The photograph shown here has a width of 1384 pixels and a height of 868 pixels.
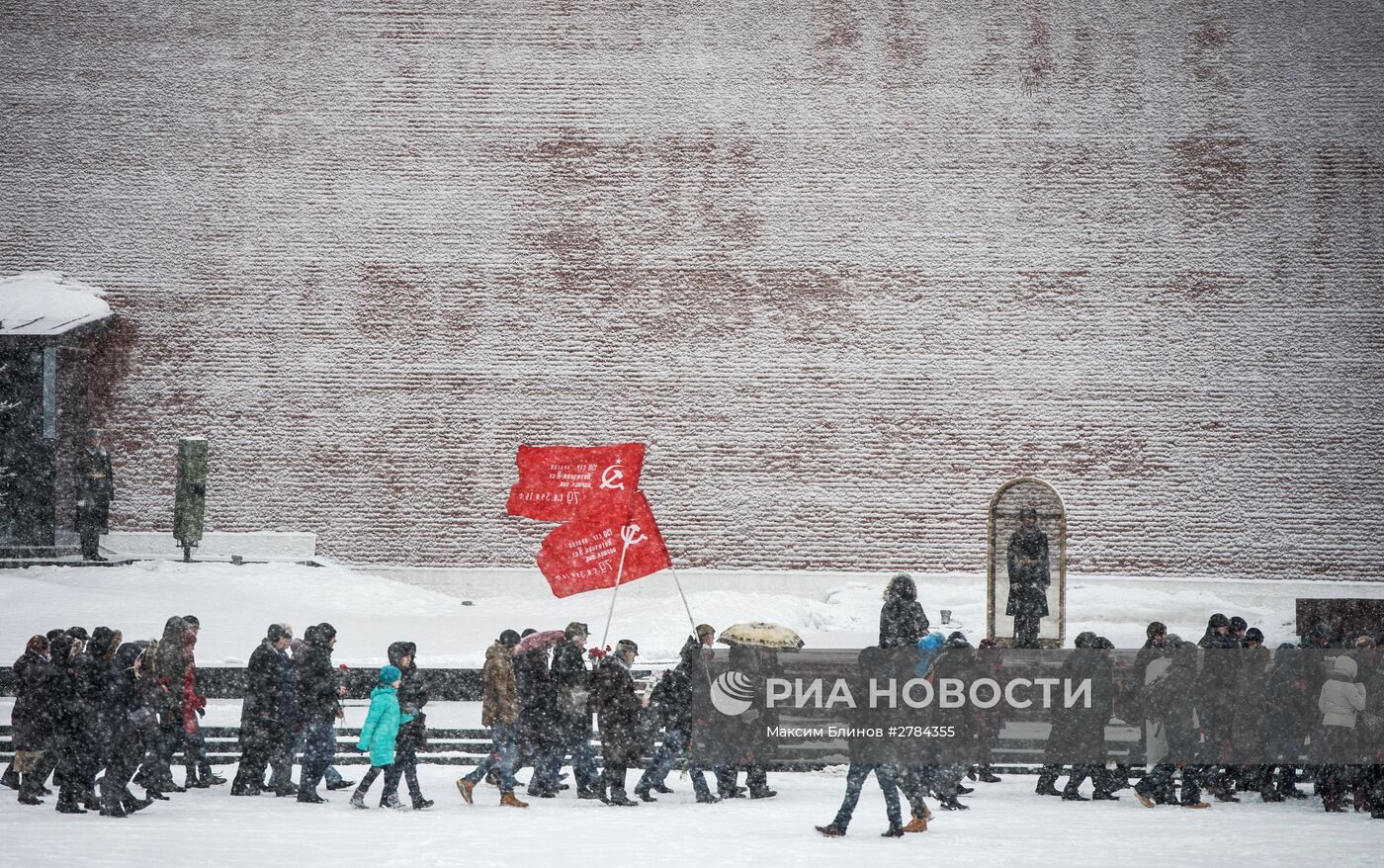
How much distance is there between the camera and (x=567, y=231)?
20562 millimetres

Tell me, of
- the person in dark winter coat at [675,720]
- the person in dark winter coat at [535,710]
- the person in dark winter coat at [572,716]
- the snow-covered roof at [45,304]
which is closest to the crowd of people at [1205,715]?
the person in dark winter coat at [675,720]

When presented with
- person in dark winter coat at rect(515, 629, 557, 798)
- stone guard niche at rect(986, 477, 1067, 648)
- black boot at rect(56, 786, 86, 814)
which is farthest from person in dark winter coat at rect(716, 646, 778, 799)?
stone guard niche at rect(986, 477, 1067, 648)

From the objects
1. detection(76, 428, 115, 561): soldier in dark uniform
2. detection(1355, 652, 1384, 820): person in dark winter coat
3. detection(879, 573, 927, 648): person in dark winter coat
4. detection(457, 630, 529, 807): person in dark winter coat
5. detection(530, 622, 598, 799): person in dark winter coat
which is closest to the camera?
detection(879, 573, 927, 648): person in dark winter coat

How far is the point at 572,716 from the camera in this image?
10172 mm

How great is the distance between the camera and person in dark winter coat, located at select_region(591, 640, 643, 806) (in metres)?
9.88

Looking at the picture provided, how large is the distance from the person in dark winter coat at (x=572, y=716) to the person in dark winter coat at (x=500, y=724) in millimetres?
331

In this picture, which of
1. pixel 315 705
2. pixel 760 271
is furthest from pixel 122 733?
pixel 760 271

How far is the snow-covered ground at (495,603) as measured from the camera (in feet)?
52.2

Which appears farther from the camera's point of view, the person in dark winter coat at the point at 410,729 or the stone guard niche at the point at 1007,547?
the stone guard niche at the point at 1007,547

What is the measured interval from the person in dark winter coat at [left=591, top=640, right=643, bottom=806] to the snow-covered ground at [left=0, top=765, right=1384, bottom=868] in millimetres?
221

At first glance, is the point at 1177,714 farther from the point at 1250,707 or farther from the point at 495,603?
the point at 495,603

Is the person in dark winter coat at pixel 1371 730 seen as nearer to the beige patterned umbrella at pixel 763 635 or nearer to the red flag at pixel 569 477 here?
the beige patterned umbrella at pixel 763 635

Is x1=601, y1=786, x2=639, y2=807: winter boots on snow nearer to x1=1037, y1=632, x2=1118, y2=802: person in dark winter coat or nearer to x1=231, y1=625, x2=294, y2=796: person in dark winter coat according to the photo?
x1=231, y1=625, x2=294, y2=796: person in dark winter coat

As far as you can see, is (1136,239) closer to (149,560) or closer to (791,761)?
(791,761)
